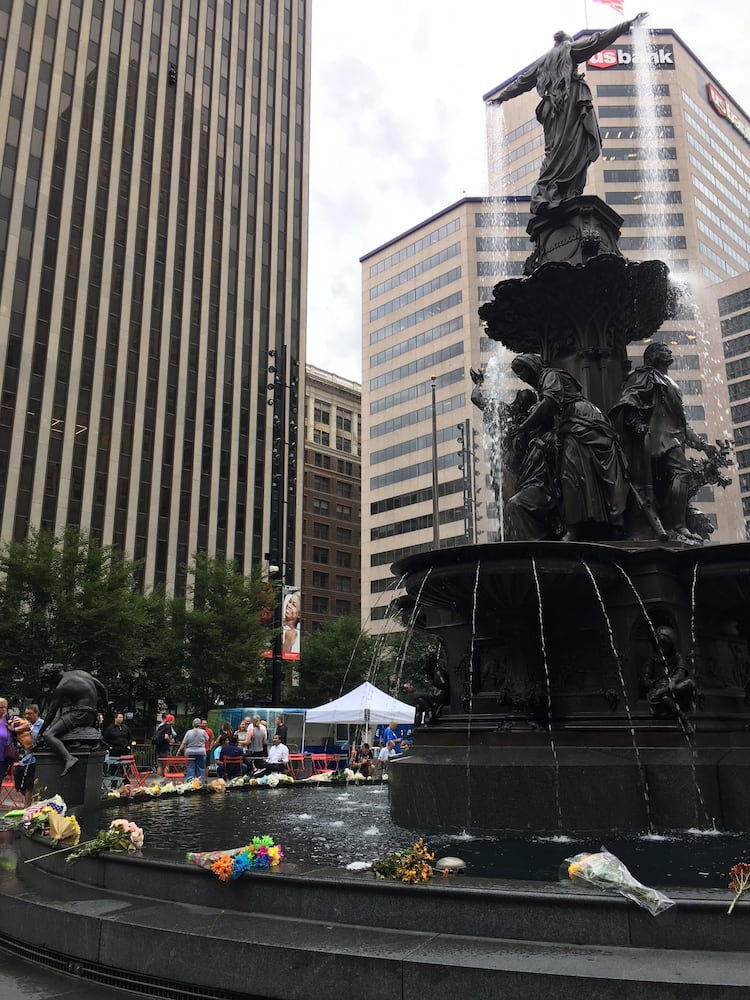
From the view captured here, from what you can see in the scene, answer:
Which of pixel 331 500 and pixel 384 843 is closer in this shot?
pixel 384 843

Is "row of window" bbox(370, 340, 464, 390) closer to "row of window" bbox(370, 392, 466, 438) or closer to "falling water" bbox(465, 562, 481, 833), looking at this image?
"row of window" bbox(370, 392, 466, 438)

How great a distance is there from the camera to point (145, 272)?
70.9 meters

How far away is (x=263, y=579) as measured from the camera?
4569cm

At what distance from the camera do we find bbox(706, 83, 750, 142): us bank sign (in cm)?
9475

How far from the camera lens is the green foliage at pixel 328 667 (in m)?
57.6

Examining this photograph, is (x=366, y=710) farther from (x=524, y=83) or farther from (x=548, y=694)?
(x=524, y=83)

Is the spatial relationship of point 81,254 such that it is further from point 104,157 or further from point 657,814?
point 657,814

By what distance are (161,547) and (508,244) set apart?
39299mm

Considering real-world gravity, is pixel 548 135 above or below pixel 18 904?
above

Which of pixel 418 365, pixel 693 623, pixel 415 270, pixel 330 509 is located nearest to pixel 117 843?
pixel 693 623

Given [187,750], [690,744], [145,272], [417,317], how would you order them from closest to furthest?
[690,744] → [187,750] → [145,272] → [417,317]

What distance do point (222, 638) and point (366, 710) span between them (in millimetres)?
17884

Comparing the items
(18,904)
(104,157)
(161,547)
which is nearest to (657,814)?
(18,904)

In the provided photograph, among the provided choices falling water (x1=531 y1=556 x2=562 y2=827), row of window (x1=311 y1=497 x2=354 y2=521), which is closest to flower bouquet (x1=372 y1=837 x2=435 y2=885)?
falling water (x1=531 y1=556 x2=562 y2=827)
